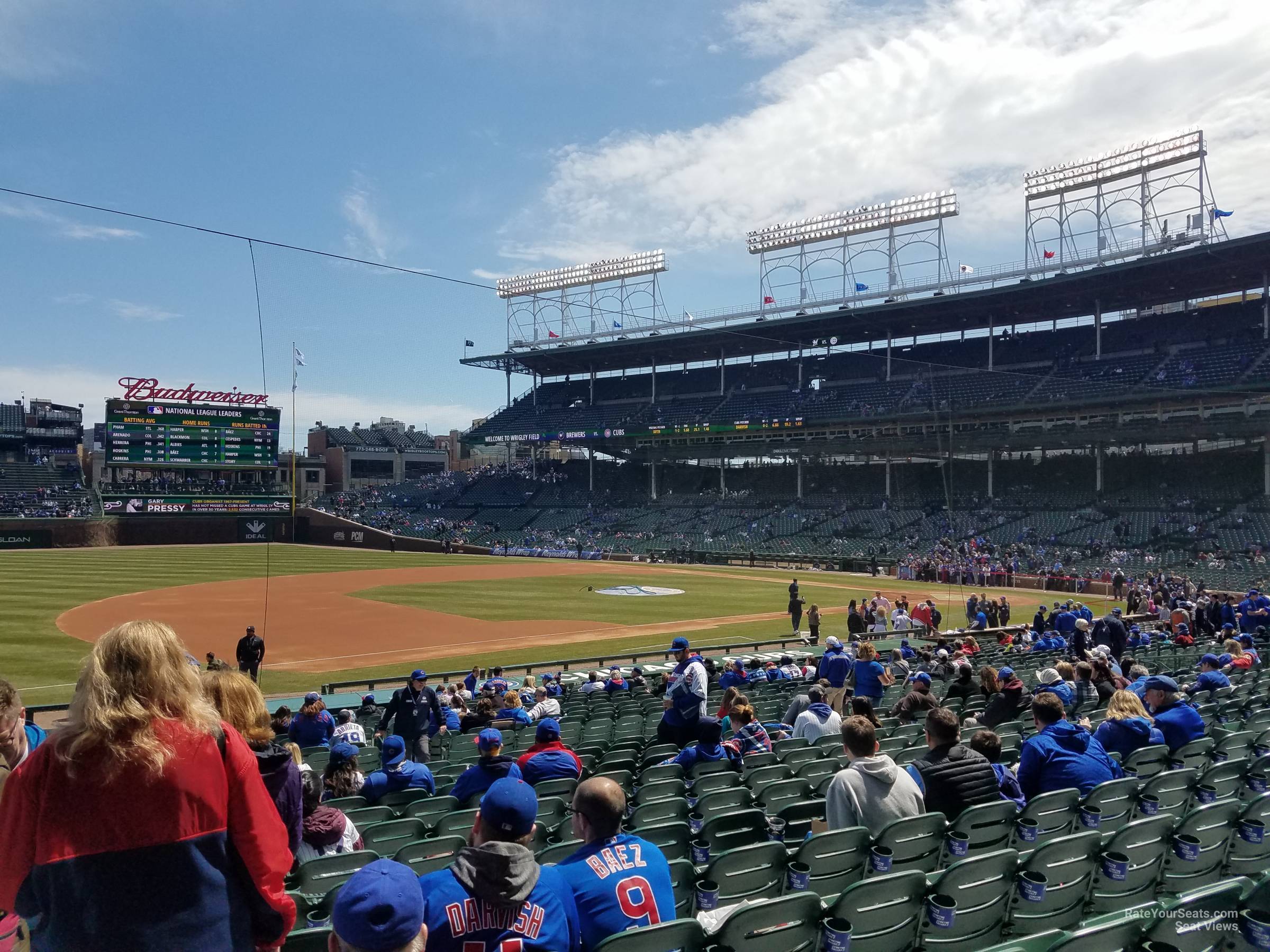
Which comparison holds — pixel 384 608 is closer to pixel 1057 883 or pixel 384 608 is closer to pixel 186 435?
pixel 1057 883

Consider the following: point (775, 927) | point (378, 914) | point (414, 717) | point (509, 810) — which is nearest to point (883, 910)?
point (775, 927)

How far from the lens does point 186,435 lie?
6244 cm

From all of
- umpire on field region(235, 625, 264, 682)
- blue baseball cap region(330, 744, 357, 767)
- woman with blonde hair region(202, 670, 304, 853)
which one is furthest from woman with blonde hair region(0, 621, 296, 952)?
umpire on field region(235, 625, 264, 682)

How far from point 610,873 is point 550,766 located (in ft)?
11.8

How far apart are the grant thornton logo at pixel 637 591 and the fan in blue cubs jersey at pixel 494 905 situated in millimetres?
35425

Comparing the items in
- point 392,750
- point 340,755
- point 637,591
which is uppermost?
point 340,755

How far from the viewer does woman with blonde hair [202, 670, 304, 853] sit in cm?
366

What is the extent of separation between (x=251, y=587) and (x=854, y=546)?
34786 mm

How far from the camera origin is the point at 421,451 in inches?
4345

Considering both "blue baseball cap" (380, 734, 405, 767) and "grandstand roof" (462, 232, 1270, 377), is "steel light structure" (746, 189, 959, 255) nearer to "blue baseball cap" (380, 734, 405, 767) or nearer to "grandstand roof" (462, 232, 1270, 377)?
"grandstand roof" (462, 232, 1270, 377)

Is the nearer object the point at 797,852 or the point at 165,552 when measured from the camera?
the point at 797,852

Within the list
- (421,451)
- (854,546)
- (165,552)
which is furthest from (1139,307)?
(421,451)

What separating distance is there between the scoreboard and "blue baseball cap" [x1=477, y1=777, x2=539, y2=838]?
221ft

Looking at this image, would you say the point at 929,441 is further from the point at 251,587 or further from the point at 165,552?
the point at 165,552
